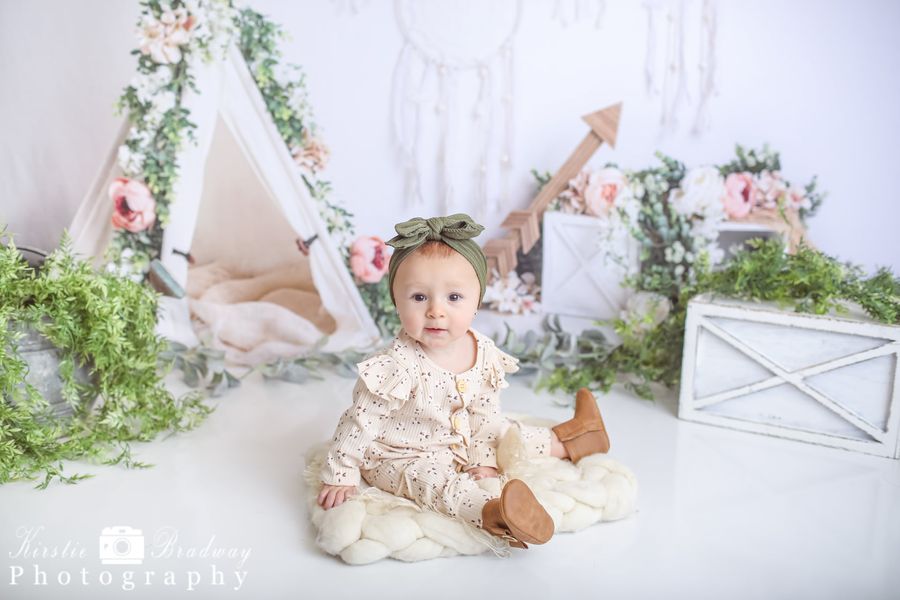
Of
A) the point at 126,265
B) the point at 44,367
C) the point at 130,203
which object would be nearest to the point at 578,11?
the point at 130,203

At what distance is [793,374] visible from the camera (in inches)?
93.8

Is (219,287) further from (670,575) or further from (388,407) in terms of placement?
(670,575)

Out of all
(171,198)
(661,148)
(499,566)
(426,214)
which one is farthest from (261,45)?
(499,566)

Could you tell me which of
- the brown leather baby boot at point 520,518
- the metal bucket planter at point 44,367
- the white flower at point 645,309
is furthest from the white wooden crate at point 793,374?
the metal bucket planter at point 44,367

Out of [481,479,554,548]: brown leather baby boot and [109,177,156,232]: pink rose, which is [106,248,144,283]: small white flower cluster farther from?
[481,479,554,548]: brown leather baby boot

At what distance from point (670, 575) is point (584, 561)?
180 millimetres

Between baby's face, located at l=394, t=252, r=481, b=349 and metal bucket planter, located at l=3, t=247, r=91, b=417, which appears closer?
baby's face, located at l=394, t=252, r=481, b=349

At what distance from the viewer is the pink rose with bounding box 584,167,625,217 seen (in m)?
3.02

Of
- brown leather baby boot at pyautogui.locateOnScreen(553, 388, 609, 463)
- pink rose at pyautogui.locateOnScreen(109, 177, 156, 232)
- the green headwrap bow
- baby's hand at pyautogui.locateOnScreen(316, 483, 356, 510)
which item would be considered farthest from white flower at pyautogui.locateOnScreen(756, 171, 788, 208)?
pink rose at pyautogui.locateOnScreen(109, 177, 156, 232)

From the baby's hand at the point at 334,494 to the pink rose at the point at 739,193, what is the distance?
184cm

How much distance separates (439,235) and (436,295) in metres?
0.14

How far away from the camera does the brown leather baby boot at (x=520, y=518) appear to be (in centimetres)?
163

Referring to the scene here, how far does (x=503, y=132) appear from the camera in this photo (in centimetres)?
320

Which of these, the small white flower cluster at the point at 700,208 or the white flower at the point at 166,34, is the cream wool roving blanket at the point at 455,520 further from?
the white flower at the point at 166,34
